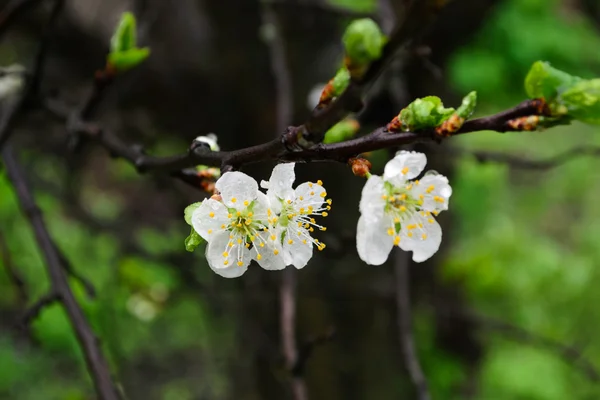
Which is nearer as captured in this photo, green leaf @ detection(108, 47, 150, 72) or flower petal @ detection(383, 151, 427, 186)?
flower petal @ detection(383, 151, 427, 186)

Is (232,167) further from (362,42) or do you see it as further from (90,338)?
(90,338)

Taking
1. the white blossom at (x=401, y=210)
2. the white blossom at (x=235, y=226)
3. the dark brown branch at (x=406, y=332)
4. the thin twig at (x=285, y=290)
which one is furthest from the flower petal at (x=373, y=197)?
the dark brown branch at (x=406, y=332)

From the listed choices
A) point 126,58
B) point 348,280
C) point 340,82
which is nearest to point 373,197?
point 340,82

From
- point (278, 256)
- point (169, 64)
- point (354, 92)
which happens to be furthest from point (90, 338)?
point (169, 64)

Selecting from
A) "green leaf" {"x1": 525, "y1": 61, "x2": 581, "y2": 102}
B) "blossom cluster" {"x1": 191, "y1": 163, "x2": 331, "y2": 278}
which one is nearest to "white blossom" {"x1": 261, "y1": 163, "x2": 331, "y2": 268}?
"blossom cluster" {"x1": 191, "y1": 163, "x2": 331, "y2": 278}

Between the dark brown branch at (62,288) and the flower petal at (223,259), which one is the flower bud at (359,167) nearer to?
the flower petal at (223,259)

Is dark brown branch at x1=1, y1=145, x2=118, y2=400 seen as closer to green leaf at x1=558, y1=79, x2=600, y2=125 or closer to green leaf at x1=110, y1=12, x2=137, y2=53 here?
green leaf at x1=110, y1=12, x2=137, y2=53

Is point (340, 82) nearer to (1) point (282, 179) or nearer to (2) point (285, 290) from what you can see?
(1) point (282, 179)
